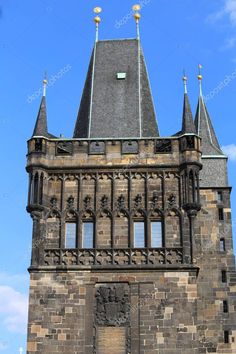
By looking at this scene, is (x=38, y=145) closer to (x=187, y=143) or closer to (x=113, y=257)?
(x=113, y=257)

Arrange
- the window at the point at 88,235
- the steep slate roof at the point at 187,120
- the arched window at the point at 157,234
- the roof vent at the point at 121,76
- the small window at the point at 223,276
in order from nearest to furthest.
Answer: the arched window at the point at 157,234 < the window at the point at 88,235 < the steep slate roof at the point at 187,120 < the small window at the point at 223,276 < the roof vent at the point at 121,76

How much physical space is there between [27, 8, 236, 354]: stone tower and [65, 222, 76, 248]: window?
0.04 metres

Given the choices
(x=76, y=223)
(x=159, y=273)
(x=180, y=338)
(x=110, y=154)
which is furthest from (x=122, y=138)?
(x=180, y=338)

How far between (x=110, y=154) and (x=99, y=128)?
2.20 metres

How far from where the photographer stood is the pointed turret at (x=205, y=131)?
31719 mm

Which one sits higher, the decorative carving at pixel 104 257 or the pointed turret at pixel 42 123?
the pointed turret at pixel 42 123

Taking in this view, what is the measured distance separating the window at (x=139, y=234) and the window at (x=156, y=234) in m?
0.32

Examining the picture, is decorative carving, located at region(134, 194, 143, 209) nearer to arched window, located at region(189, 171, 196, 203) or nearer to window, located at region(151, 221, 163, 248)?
window, located at region(151, 221, 163, 248)

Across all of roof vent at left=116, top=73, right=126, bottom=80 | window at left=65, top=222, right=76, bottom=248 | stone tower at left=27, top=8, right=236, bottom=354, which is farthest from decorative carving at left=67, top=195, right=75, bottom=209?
roof vent at left=116, top=73, right=126, bottom=80

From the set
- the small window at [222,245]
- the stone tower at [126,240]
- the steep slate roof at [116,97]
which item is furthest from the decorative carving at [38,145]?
the small window at [222,245]

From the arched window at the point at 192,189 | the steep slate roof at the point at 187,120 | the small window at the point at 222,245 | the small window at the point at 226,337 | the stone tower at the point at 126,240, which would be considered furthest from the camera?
the small window at the point at 222,245

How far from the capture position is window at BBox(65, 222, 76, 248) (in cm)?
2616

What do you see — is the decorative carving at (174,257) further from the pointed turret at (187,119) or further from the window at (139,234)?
the pointed turret at (187,119)

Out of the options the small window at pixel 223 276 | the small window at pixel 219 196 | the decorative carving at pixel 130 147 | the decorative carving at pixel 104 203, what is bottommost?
the small window at pixel 223 276
